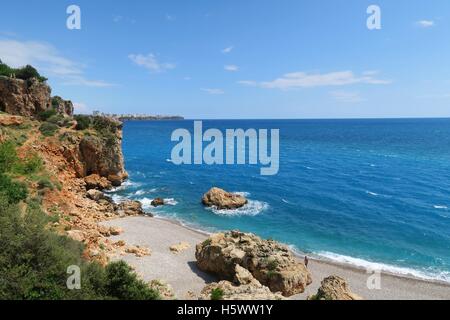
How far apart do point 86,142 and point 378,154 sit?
7305 centimetres

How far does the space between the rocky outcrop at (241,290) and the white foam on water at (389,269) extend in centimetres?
1113

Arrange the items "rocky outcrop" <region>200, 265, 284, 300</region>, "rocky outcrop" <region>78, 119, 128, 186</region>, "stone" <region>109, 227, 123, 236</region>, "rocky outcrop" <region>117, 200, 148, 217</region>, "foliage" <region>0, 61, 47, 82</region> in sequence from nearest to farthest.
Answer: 1. "rocky outcrop" <region>200, 265, 284, 300</region>
2. "stone" <region>109, 227, 123, 236</region>
3. "rocky outcrop" <region>117, 200, 148, 217</region>
4. "rocky outcrop" <region>78, 119, 128, 186</region>
5. "foliage" <region>0, 61, 47, 82</region>

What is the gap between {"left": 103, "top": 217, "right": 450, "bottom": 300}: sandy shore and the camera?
22.9m

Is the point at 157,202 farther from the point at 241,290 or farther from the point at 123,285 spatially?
the point at 241,290

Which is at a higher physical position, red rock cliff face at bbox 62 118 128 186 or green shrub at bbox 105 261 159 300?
red rock cliff face at bbox 62 118 128 186

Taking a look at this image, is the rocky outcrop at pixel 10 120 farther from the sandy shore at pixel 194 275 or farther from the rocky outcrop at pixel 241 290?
the rocky outcrop at pixel 241 290

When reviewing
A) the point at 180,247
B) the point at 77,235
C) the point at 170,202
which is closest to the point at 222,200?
the point at 170,202

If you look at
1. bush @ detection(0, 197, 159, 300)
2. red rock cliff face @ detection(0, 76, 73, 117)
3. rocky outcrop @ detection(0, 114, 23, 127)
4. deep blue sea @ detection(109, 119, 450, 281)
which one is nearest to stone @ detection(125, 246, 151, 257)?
deep blue sea @ detection(109, 119, 450, 281)

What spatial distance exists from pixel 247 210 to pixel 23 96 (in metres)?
36.1

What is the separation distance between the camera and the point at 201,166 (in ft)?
228

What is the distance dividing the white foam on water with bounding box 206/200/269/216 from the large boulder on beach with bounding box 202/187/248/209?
2.06 feet

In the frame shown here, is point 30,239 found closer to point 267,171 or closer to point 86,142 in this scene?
point 86,142

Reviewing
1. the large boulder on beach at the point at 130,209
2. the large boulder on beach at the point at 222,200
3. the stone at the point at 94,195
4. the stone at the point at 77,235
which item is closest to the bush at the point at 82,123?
the stone at the point at 94,195

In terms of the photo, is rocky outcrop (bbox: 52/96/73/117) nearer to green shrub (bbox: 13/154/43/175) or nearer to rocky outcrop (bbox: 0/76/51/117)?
rocky outcrop (bbox: 0/76/51/117)
